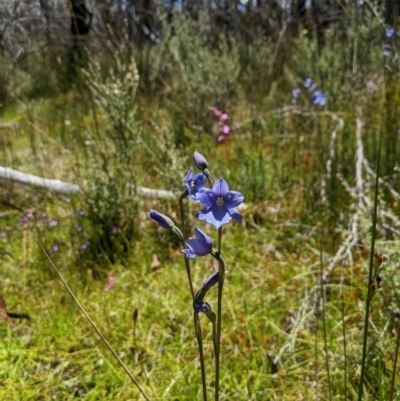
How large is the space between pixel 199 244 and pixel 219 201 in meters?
0.10

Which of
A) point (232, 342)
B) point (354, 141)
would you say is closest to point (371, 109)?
point (354, 141)

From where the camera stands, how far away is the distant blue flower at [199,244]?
0.85m

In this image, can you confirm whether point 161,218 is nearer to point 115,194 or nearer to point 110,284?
point 110,284

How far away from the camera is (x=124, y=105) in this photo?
2.68 meters

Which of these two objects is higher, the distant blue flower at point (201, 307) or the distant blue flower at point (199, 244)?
the distant blue flower at point (199, 244)

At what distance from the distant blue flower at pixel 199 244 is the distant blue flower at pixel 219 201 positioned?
0.11 feet

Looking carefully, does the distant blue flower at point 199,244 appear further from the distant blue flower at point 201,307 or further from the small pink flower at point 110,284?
the small pink flower at point 110,284

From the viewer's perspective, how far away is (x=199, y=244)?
0.86 metres

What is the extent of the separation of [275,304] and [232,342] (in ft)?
0.98

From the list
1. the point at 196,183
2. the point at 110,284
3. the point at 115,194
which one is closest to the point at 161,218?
the point at 196,183

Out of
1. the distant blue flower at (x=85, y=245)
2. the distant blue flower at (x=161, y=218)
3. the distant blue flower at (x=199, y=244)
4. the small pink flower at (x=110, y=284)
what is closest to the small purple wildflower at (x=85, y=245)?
the distant blue flower at (x=85, y=245)

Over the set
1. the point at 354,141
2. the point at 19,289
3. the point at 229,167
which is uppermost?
the point at 354,141

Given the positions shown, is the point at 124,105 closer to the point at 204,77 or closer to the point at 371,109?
the point at 204,77

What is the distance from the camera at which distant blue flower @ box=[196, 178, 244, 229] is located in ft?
2.85
